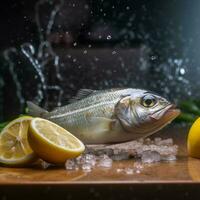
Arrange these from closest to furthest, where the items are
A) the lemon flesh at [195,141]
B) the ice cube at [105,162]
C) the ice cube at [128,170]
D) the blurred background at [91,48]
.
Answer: the ice cube at [128,170]
the ice cube at [105,162]
the lemon flesh at [195,141]
the blurred background at [91,48]

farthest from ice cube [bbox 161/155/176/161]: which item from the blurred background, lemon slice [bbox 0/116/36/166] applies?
the blurred background

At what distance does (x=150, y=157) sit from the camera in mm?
1495

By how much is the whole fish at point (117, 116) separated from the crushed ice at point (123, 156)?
45 mm

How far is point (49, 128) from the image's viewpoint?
144cm

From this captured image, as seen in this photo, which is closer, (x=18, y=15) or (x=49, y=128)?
(x=49, y=128)

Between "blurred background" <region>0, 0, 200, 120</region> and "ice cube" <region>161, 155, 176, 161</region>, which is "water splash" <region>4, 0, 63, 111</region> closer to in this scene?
"blurred background" <region>0, 0, 200, 120</region>

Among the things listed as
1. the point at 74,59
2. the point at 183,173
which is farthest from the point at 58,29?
the point at 183,173

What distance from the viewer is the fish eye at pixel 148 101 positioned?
1.57 meters

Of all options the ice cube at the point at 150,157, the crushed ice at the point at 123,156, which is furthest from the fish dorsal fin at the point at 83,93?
the ice cube at the point at 150,157

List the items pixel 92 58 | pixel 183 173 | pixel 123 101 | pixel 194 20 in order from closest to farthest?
pixel 183 173
pixel 123 101
pixel 92 58
pixel 194 20

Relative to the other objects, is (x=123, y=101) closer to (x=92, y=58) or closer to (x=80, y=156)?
(x=80, y=156)

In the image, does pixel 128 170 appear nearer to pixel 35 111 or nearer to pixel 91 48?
pixel 35 111

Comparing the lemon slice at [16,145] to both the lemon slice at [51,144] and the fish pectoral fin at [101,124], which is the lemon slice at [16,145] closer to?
the lemon slice at [51,144]

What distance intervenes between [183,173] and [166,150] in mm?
372
